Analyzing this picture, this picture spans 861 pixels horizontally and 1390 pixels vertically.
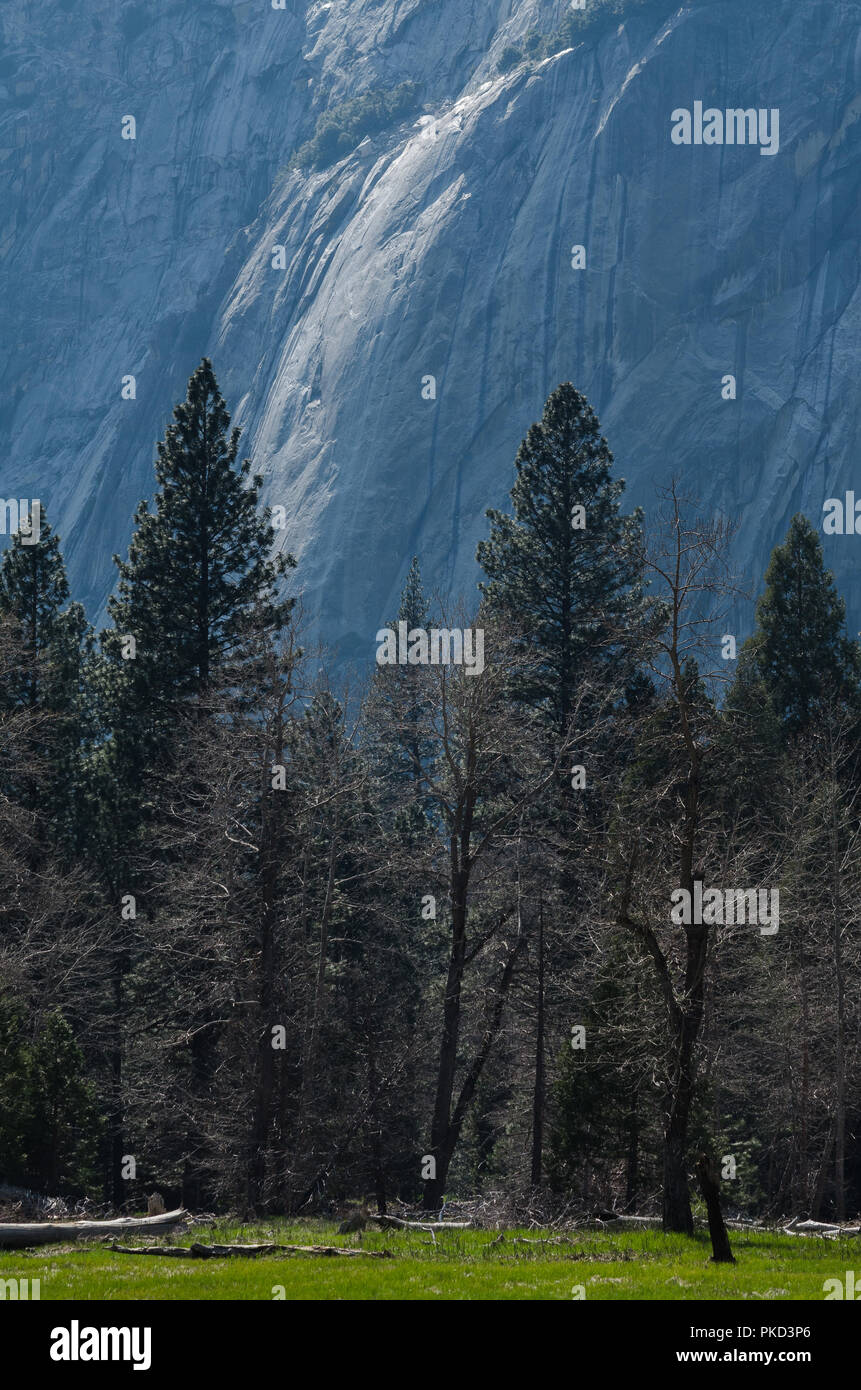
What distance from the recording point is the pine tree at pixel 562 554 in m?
38.2

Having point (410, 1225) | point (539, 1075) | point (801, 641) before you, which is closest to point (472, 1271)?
point (410, 1225)

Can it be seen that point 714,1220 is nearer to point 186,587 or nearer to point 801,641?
point 186,587

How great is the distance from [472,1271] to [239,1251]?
10.8ft

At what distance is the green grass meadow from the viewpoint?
478 inches

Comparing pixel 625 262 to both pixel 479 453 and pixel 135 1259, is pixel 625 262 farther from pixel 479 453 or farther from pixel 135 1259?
pixel 135 1259

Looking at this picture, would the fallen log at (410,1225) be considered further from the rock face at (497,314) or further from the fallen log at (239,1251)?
the rock face at (497,314)

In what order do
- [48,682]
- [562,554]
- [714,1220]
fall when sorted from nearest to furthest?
[714,1220]
[48,682]
[562,554]

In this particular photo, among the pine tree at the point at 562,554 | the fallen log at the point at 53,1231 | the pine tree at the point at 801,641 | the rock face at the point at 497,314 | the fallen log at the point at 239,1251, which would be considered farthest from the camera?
the rock face at the point at 497,314

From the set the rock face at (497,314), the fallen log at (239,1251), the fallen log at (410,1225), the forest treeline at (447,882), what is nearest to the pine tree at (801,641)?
the forest treeline at (447,882)

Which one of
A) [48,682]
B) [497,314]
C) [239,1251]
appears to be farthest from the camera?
[497,314]

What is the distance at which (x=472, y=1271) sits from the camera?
13695 mm

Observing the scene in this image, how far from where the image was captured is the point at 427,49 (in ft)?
552

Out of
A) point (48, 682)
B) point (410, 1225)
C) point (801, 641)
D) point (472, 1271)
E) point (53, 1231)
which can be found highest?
point (801, 641)

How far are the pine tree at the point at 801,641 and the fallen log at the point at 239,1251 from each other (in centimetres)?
2574
